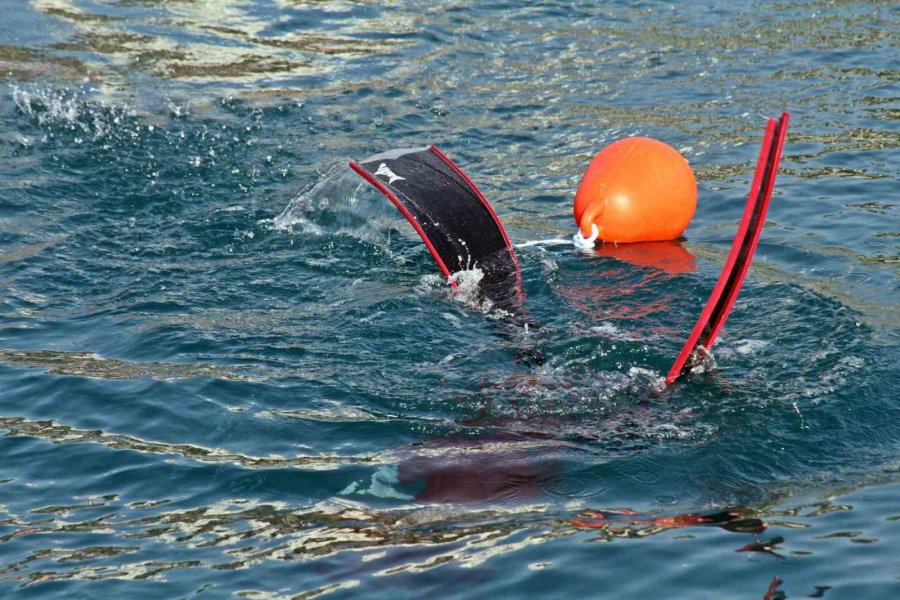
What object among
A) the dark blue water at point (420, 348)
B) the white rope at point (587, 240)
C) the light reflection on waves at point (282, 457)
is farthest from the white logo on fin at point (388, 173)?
the light reflection on waves at point (282, 457)

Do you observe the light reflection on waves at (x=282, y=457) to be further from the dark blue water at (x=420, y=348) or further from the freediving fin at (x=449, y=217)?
the freediving fin at (x=449, y=217)

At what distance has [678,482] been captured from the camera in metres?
4.82

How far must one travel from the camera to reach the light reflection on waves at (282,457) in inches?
201

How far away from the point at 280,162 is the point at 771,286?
14.8ft

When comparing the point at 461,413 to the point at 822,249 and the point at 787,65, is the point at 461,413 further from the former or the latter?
the point at 787,65

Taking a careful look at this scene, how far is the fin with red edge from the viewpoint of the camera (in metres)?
4.78

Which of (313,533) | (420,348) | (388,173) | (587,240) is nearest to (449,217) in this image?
(388,173)

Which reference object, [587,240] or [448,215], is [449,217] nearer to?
[448,215]

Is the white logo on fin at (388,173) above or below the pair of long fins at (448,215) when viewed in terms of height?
above

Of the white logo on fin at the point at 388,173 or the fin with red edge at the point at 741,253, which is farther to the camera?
the white logo on fin at the point at 388,173

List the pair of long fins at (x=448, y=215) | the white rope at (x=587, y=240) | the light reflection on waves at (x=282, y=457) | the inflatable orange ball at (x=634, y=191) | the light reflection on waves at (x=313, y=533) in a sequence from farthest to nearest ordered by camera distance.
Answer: the white rope at (x=587, y=240) → the inflatable orange ball at (x=634, y=191) → the pair of long fins at (x=448, y=215) → the light reflection on waves at (x=282, y=457) → the light reflection on waves at (x=313, y=533)

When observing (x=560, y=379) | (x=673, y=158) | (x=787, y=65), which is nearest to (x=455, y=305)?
(x=560, y=379)

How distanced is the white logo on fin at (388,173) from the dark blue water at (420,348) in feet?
2.39

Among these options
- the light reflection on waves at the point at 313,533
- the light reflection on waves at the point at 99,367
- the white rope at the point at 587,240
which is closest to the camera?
the light reflection on waves at the point at 313,533
